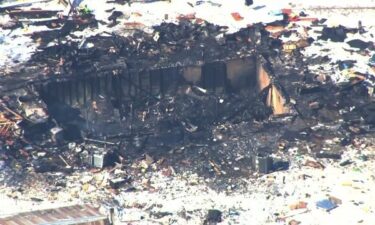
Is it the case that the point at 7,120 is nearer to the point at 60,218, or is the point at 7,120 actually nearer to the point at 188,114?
the point at 188,114

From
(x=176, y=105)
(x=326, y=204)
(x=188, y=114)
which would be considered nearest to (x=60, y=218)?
(x=326, y=204)

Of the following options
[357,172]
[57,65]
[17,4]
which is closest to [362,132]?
[357,172]

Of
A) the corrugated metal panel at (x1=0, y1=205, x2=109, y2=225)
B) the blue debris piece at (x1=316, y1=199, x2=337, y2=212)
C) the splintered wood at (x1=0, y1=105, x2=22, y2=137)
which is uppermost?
the splintered wood at (x1=0, y1=105, x2=22, y2=137)

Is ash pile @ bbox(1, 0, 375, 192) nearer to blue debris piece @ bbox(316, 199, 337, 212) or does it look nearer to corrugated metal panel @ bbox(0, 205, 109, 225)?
blue debris piece @ bbox(316, 199, 337, 212)

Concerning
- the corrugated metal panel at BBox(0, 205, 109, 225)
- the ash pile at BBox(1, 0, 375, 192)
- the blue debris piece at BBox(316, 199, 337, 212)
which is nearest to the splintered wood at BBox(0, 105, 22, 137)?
the ash pile at BBox(1, 0, 375, 192)

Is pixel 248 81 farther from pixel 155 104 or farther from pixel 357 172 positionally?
pixel 357 172

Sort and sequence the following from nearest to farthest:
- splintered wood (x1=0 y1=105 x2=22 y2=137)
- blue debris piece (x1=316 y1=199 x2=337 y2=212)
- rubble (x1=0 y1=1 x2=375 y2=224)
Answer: blue debris piece (x1=316 y1=199 x2=337 y2=212), rubble (x1=0 y1=1 x2=375 y2=224), splintered wood (x1=0 y1=105 x2=22 y2=137)
